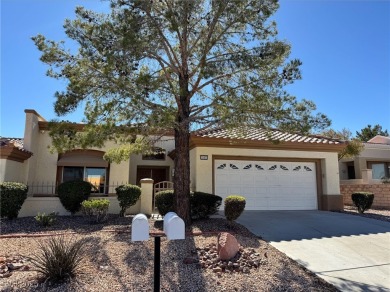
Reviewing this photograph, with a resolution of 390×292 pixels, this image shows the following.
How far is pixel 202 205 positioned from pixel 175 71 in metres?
5.00

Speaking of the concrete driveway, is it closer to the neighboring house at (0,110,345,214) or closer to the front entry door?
the neighboring house at (0,110,345,214)

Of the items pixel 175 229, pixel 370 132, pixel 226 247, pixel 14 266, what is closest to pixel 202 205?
pixel 226 247

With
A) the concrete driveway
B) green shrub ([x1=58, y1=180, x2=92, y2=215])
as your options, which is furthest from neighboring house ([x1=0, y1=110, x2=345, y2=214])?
green shrub ([x1=58, y1=180, x2=92, y2=215])

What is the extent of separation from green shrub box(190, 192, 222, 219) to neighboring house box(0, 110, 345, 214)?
9.94ft

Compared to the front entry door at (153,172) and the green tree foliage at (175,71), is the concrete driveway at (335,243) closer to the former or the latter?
the green tree foliage at (175,71)

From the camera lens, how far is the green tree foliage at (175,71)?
28.0 ft

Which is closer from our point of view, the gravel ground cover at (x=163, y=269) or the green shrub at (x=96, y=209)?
the gravel ground cover at (x=163, y=269)

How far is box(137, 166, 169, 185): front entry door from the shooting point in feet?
69.2

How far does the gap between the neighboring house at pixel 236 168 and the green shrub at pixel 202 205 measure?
3030 mm

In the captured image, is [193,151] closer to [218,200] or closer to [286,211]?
[218,200]

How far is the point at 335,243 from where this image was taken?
9.47m

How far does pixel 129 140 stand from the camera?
11.0 metres

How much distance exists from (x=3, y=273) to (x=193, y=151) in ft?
34.2

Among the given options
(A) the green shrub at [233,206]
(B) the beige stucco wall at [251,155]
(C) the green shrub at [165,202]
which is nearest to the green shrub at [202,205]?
(C) the green shrub at [165,202]
